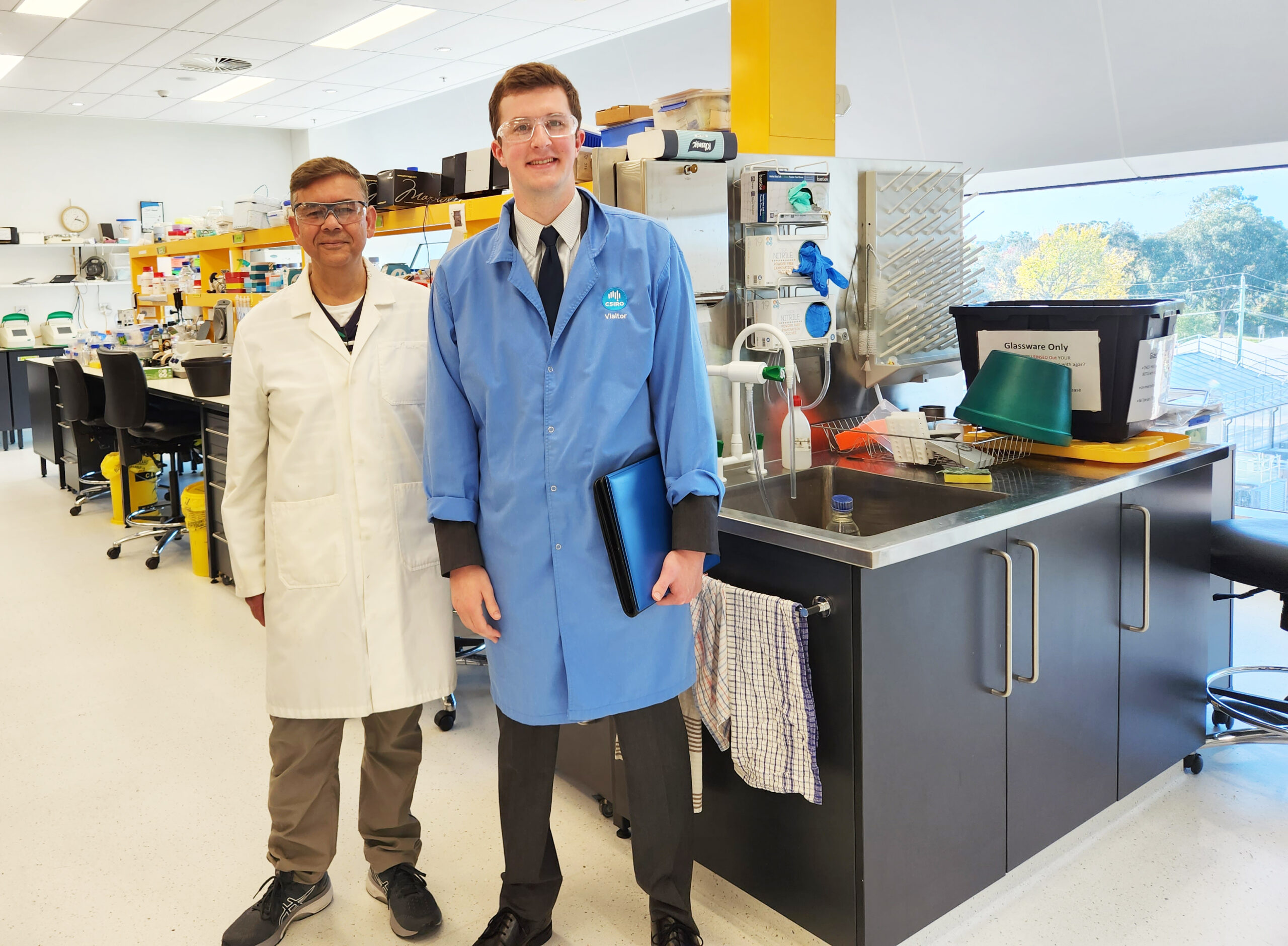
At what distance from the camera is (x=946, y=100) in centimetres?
503

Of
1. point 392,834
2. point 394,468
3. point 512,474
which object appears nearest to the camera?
point 512,474

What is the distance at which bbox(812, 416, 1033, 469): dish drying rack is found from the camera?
2.43 m

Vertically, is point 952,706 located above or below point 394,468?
below

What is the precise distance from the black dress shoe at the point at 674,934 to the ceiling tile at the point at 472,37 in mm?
6383

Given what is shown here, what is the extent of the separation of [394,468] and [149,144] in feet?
36.1

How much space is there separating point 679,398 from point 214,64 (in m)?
7.82

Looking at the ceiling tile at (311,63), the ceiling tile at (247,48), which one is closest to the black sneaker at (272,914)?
the ceiling tile at (247,48)

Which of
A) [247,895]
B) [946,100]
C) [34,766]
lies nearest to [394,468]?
[247,895]

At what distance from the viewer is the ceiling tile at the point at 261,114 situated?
1005 cm

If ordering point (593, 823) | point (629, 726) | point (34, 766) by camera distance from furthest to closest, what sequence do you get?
point (34, 766)
point (593, 823)
point (629, 726)

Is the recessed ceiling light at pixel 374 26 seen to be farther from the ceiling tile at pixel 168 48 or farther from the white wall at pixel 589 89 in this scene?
the ceiling tile at pixel 168 48

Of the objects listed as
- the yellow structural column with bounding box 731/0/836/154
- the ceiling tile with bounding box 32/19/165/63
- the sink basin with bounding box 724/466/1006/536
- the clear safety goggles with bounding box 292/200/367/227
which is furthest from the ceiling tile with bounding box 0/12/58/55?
the sink basin with bounding box 724/466/1006/536

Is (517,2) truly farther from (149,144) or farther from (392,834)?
(149,144)

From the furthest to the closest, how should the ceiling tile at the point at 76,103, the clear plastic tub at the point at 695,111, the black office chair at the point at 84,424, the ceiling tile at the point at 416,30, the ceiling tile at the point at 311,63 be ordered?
1. the ceiling tile at the point at 76,103
2. the ceiling tile at the point at 311,63
3. the ceiling tile at the point at 416,30
4. the black office chair at the point at 84,424
5. the clear plastic tub at the point at 695,111
